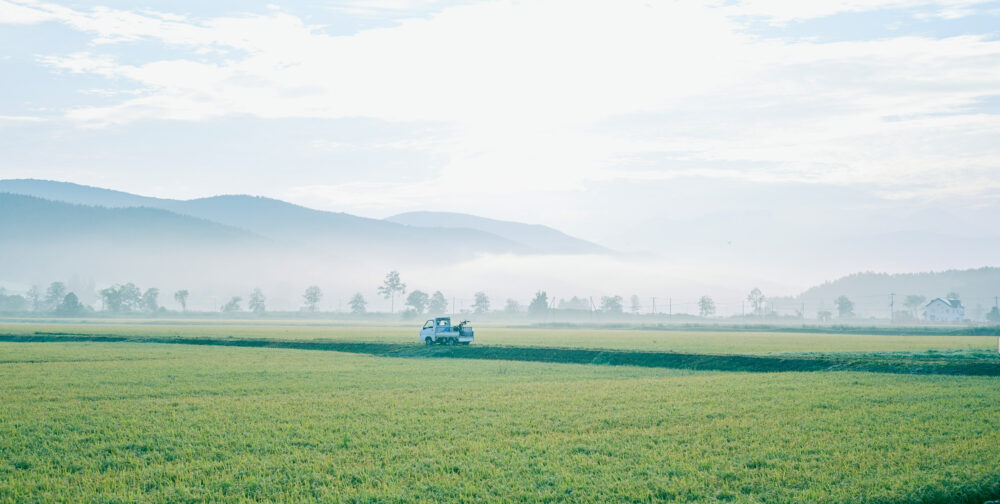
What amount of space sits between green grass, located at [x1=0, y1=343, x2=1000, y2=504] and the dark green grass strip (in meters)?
7.12

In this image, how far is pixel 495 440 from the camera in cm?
1867

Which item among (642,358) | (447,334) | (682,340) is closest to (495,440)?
(642,358)

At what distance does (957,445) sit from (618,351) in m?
33.7

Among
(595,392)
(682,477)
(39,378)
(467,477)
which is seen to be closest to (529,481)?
(467,477)

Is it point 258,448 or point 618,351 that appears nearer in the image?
point 258,448

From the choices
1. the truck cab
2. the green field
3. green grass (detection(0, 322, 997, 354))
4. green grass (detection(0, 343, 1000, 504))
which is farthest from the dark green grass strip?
green grass (detection(0, 343, 1000, 504))

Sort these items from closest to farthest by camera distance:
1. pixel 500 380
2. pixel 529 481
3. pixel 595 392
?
pixel 529 481 → pixel 595 392 → pixel 500 380

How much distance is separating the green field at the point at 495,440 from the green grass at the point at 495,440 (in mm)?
68

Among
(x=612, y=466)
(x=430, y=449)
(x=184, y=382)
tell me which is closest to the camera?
(x=612, y=466)

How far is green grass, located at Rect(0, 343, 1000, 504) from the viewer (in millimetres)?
14195

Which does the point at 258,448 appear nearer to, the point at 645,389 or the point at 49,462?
the point at 49,462

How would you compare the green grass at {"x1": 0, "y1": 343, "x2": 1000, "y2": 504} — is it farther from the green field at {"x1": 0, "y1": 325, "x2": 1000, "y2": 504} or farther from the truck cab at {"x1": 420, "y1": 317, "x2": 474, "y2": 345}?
the truck cab at {"x1": 420, "y1": 317, "x2": 474, "y2": 345}

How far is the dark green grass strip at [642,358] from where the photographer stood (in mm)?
38188

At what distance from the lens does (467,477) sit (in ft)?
49.3
